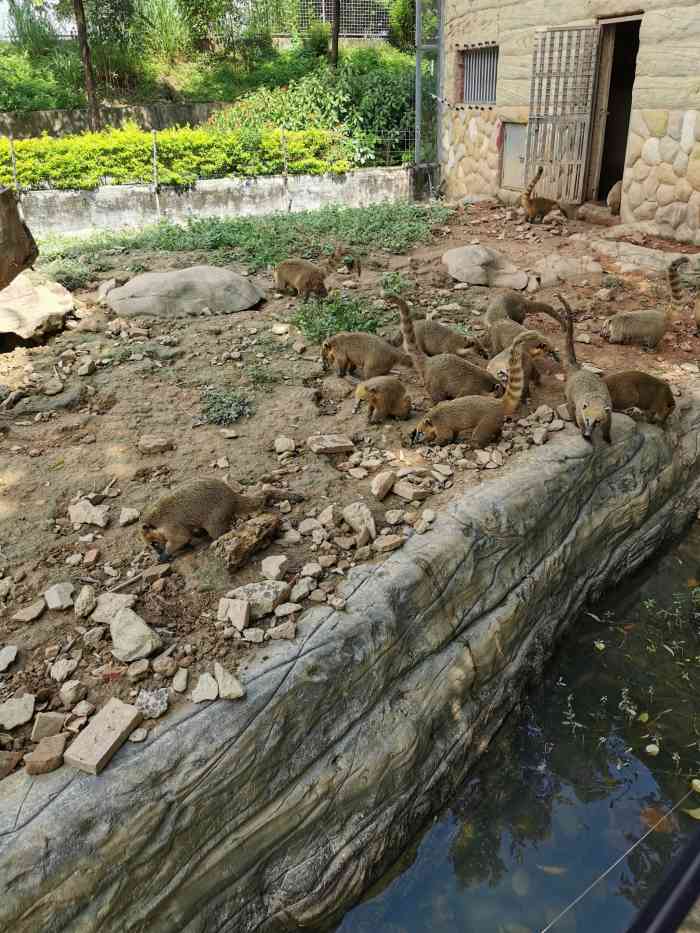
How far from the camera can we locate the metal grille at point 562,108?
12281 mm

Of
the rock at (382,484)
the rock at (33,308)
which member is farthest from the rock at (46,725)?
the rock at (33,308)

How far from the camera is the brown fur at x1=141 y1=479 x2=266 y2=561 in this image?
15.4 feet

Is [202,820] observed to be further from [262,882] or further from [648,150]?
[648,150]

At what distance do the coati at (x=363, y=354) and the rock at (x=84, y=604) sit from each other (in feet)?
11.6

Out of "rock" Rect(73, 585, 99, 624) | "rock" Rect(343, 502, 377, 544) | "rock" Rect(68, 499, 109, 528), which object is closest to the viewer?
"rock" Rect(73, 585, 99, 624)

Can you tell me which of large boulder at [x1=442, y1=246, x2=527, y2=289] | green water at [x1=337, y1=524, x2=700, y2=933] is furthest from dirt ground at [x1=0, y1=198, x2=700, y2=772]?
green water at [x1=337, y1=524, x2=700, y2=933]

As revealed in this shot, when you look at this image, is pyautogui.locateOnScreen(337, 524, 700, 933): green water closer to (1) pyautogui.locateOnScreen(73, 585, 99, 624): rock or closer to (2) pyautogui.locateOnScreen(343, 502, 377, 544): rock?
(2) pyautogui.locateOnScreen(343, 502, 377, 544): rock

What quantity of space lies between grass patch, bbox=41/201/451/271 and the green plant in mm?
4154

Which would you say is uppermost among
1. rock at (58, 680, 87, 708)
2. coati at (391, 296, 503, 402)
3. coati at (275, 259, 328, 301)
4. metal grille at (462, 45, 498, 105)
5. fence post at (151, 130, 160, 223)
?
metal grille at (462, 45, 498, 105)

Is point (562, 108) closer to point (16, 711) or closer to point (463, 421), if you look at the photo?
point (463, 421)

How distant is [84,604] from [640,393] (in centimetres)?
497

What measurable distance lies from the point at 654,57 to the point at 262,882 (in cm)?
1193

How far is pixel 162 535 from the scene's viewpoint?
4691 millimetres

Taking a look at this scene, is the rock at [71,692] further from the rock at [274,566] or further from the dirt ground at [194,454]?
the rock at [274,566]
